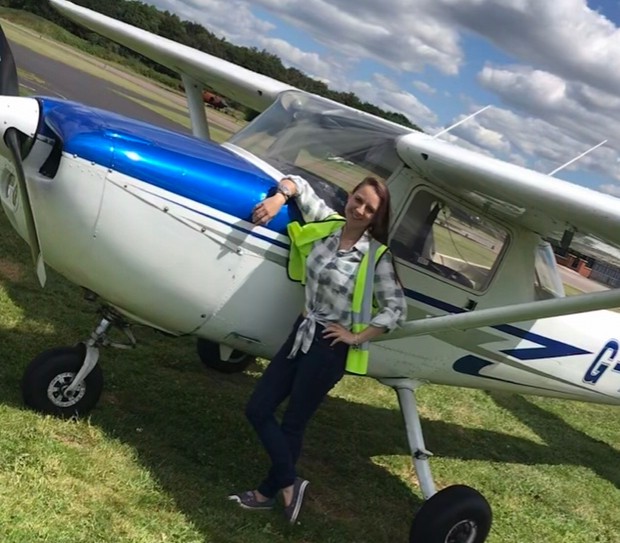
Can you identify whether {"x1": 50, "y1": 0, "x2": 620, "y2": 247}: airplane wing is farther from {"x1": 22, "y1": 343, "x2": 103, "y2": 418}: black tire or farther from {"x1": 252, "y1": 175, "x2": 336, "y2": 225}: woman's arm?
{"x1": 22, "y1": 343, "x2": 103, "y2": 418}: black tire

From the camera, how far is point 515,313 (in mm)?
3754

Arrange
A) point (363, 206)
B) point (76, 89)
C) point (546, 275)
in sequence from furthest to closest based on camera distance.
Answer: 1. point (76, 89)
2. point (546, 275)
3. point (363, 206)

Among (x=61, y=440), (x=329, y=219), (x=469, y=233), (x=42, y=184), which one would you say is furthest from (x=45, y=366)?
(x=469, y=233)

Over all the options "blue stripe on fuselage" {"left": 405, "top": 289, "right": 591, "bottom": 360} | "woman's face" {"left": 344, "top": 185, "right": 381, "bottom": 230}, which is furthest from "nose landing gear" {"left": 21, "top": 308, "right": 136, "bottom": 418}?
"blue stripe on fuselage" {"left": 405, "top": 289, "right": 591, "bottom": 360}

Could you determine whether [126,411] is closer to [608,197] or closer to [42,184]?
[42,184]

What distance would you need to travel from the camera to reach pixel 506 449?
21.8ft

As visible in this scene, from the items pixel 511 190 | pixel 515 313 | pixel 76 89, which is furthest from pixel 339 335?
pixel 76 89

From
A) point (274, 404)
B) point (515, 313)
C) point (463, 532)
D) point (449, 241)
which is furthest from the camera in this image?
point (449, 241)

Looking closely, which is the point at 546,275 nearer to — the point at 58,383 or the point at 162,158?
the point at 162,158

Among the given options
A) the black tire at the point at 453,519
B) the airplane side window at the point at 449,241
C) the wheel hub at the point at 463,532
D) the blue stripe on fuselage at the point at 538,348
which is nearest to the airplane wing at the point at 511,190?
the airplane side window at the point at 449,241

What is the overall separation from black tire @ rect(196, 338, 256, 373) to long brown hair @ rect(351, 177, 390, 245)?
2614 millimetres

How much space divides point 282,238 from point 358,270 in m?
0.49

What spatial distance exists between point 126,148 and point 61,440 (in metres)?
1.70

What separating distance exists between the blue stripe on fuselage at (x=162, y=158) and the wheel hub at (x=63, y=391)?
1.40 meters
